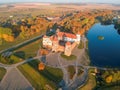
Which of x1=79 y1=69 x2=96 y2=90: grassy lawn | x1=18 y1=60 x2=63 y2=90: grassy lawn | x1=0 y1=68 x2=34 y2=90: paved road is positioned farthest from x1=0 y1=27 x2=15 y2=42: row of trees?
x1=79 y1=69 x2=96 y2=90: grassy lawn

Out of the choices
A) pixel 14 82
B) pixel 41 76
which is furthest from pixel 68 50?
pixel 14 82

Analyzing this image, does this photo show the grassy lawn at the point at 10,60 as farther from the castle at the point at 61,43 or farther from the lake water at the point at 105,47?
the lake water at the point at 105,47

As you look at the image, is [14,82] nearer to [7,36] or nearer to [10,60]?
[10,60]

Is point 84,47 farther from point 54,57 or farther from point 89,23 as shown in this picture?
point 89,23

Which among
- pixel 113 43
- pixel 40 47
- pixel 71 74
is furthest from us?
pixel 113 43

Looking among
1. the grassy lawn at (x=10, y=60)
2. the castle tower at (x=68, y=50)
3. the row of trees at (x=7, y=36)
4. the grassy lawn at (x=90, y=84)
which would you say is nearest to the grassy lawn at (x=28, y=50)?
the grassy lawn at (x=10, y=60)

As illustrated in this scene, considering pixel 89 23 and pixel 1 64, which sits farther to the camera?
pixel 89 23

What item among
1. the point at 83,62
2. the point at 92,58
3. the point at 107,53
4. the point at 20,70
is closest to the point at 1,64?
the point at 20,70

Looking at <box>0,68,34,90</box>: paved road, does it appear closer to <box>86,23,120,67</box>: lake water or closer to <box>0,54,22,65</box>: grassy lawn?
<box>0,54,22,65</box>: grassy lawn
